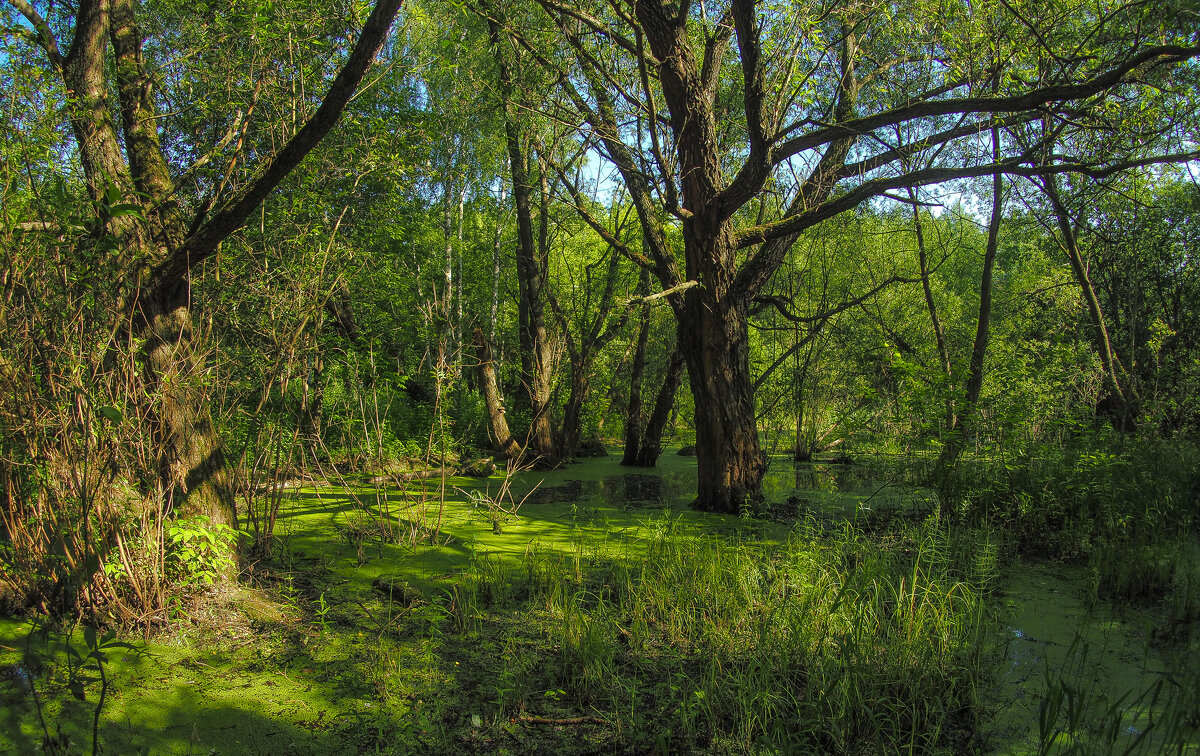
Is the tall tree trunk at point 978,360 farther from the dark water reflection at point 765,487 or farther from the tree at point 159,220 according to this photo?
the tree at point 159,220

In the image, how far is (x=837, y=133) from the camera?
4.95 m

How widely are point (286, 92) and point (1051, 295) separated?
14685 millimetres

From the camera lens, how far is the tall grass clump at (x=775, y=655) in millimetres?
2555

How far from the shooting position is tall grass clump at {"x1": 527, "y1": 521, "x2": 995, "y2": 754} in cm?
255

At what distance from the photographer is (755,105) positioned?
4617mm

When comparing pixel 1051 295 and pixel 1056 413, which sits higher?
pixel 1051 295

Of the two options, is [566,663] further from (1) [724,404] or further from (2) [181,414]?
(1) [724,404]

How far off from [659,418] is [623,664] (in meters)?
7.55

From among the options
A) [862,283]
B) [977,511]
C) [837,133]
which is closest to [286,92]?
[837,133]

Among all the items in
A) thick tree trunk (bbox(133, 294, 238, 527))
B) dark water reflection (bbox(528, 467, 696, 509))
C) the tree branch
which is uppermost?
the tree branch

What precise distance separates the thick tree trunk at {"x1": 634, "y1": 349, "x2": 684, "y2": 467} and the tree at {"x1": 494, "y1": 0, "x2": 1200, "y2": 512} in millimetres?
2883

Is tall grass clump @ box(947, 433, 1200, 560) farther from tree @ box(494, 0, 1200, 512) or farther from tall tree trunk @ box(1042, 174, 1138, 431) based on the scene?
tree @ box(494, 0, 1200, 512)

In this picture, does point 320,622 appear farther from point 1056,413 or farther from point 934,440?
point 1056,413

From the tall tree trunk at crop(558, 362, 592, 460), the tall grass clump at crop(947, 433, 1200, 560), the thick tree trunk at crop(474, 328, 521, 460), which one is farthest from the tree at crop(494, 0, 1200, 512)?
the thick tree trunk at crop(474, 328, 521, 460)
